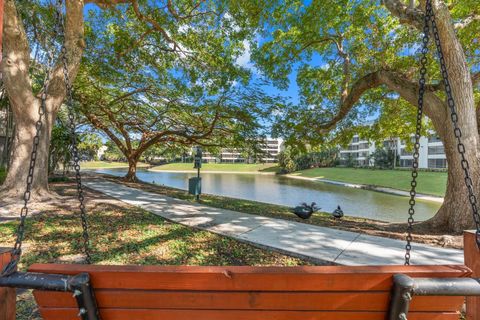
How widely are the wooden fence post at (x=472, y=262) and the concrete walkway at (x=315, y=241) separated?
173 cm

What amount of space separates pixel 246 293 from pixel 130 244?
10.6 feet

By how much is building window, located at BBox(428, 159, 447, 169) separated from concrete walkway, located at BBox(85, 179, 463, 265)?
41.2 m

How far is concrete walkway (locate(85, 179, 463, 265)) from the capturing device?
362 centimetres

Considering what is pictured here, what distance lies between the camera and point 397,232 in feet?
18.1

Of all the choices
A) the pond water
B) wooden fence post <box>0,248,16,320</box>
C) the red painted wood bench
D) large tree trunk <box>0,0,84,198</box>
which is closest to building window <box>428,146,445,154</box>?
the pond water

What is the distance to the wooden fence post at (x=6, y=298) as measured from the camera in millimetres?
1378

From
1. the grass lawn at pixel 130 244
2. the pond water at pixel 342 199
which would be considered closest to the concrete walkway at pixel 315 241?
the grass lawn at pixel 130 244

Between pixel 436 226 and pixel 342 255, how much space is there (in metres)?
3.44

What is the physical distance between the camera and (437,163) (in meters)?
37.1

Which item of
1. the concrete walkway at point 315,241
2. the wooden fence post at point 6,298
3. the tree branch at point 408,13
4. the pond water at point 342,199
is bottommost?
the pond water at point 342,199

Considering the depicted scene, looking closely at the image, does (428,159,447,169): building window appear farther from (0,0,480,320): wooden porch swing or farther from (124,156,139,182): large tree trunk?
(0,0,480,320): wooden porch swing

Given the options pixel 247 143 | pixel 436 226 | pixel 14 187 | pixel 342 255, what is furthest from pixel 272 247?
pixel 247 143

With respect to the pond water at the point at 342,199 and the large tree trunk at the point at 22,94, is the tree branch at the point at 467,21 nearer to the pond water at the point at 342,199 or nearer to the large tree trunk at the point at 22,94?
the pond water at the point at 342,199

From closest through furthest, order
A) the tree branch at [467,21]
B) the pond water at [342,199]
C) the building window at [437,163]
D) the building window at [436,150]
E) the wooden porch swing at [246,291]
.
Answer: the wooden porch swing at [246,291] → the tree branch at [467,21] → the pond water at [342,199] → the building window at [437,163] → the building window at [436,150]
